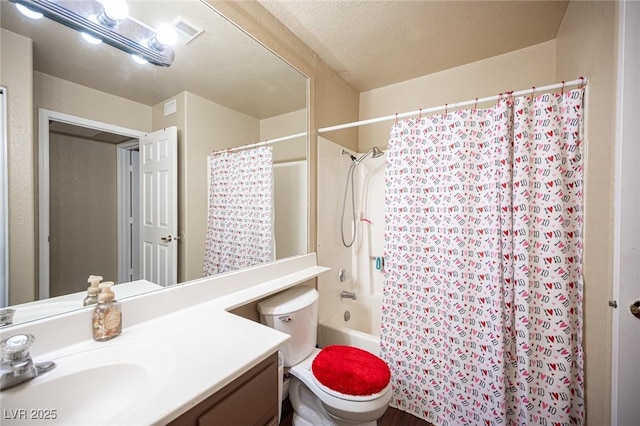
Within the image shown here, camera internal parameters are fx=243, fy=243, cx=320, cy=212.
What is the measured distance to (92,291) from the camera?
32.9 inches

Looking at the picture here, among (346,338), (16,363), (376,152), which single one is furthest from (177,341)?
(376,152)

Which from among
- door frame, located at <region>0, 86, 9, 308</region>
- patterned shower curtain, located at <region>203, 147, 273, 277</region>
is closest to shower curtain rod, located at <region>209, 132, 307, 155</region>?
patterned shower curtain, located at <region>203, 147, 273, 277</region>

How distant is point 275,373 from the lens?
826 mm

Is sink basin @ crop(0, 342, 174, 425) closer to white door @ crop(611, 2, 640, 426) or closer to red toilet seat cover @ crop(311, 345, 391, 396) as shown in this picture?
red toilet seat cover @ crop(311, 345, 391, 396)

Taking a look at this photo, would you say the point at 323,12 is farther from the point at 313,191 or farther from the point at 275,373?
the point at 275,373

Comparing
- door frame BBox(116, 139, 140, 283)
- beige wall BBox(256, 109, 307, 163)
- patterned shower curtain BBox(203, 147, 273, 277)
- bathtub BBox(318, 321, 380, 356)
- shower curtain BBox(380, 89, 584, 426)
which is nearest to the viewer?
door frame BBox(116, 139, 140, 283)

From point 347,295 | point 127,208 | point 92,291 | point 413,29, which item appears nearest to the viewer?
point 92,291

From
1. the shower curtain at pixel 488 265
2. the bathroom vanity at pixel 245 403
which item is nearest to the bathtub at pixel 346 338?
the shower curtain at pixel 488 265

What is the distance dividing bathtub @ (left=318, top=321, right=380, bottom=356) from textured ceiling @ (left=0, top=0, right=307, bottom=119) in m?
1.55

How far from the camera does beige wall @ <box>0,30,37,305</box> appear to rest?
706mm

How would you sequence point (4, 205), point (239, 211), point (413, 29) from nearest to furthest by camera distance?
point (4, 205) → point (239, 211) → point (413, 29)

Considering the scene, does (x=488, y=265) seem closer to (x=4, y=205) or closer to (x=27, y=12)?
(x=4, y=205)

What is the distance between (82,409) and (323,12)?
2021 millimetres

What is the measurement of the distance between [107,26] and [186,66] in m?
0.31
